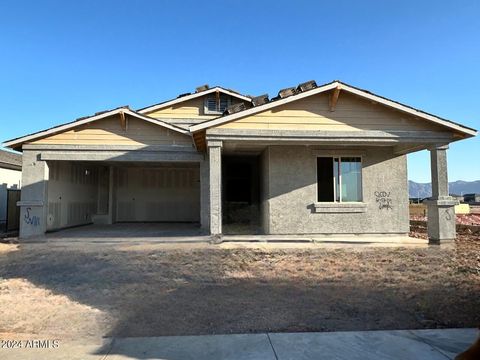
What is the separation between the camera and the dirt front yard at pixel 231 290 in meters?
5.20

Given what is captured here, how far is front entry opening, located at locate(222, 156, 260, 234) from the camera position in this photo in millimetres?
16453

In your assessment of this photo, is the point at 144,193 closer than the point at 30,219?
No

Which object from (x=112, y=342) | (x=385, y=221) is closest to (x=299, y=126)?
(x=385, y=221)

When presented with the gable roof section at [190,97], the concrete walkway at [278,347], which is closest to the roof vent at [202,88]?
the gable roof section at [190,97]

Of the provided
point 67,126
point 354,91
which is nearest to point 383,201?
point 354,91

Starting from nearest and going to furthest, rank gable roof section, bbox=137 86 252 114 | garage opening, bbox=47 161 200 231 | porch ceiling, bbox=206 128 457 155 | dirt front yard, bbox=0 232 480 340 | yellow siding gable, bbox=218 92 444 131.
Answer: dirt front yard, bbox=0 232 480 340 < porch ceiling, bbox=206 128 457 155 < yellow siding gable, bbox=218 92 444 131 < gable roof section, bbox=137 86 252 114 < garage opening, bbox=47 161 200 231

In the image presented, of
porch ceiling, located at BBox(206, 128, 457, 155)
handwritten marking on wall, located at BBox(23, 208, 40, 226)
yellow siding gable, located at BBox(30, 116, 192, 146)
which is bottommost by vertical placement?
handwritten marking on wall, located at BBox(23, 208, 40, 226)

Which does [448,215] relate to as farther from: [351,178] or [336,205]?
[336,205]

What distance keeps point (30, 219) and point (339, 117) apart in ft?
34.2

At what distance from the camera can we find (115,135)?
1343 cm

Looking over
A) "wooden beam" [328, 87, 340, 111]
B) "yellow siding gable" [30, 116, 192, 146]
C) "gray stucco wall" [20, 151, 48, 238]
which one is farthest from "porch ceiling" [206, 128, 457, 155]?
"gray stucco wall" [20, 151, 48, 238]

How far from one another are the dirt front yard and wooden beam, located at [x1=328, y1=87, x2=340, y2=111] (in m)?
4.22

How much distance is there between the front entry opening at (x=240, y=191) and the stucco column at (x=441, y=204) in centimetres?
649

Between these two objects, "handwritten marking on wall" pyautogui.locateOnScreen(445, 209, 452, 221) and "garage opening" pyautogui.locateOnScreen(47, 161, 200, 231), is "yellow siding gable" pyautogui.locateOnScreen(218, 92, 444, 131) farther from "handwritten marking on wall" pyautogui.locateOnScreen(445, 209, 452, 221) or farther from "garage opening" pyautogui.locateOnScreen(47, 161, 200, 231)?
"garage opening" pyautogui.locateOnScreen(47, 161, 200, 231)
